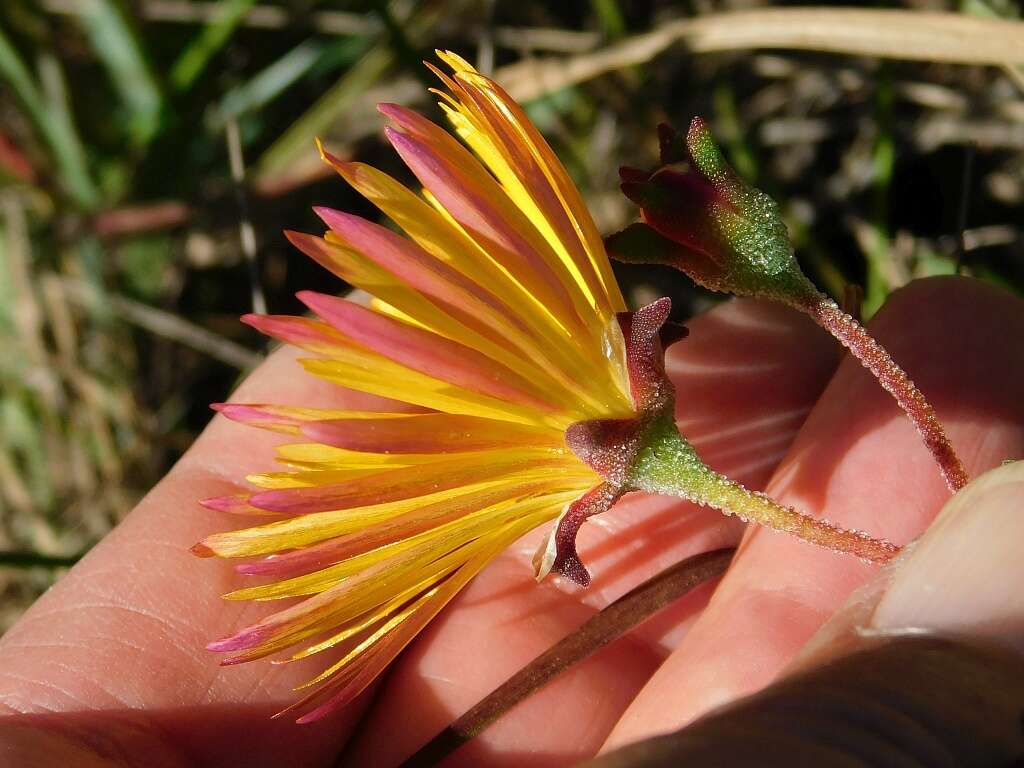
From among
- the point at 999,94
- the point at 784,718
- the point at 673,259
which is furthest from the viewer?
the point at 999,94

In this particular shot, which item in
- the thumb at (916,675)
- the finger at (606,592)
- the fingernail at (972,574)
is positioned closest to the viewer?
the thumb at (916,675)

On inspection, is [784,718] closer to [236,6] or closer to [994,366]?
[994,366]

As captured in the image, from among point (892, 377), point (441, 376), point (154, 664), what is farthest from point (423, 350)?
point (154, 664)

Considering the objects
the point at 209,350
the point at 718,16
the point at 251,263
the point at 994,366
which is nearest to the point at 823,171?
the point at 718,16

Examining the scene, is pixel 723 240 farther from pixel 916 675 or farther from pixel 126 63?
pixel 126 63

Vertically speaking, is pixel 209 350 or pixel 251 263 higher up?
pixel 251 263

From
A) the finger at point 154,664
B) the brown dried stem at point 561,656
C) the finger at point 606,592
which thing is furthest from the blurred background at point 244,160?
the brown dried stem at point 561,656

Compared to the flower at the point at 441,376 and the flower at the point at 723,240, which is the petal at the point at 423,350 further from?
the flower at the point at 723,240
